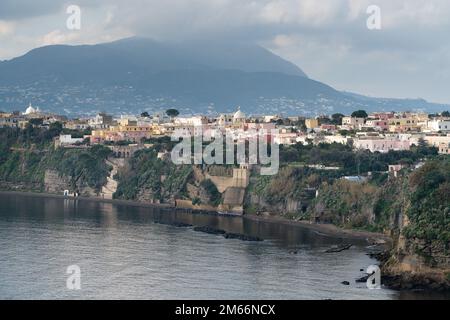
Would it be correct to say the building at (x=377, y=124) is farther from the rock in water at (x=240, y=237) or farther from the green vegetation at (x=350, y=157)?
the rock in water at (x=240, y=237)

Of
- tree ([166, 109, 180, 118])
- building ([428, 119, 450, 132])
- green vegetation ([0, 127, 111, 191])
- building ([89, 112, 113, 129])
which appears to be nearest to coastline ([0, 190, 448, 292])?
green vegetation ([0, 127, 111, 191])

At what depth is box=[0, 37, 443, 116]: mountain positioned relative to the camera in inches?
5172

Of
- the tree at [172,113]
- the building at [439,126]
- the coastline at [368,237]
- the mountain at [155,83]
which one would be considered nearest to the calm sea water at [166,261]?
the coastline at [368,237]

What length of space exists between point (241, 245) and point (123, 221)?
7525mm

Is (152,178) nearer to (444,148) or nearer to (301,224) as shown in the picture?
(301,224)

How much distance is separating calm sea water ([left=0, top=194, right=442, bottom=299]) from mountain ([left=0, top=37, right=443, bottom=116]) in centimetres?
8475

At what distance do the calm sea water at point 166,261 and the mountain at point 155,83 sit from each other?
8475cm

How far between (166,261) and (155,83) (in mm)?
115850

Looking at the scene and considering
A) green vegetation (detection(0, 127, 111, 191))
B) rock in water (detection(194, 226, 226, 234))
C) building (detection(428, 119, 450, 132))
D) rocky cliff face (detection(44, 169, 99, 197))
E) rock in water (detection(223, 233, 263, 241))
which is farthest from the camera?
green vegetation (detection(0, 127, 111, 191))

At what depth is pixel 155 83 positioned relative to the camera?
14388 centimetres

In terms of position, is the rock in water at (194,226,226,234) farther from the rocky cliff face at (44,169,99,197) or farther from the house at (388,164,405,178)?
the rocky cliff face at (44,169,99,197)

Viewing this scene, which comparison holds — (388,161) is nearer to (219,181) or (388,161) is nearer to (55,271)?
(219,181)

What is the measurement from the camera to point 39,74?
5704 inches
